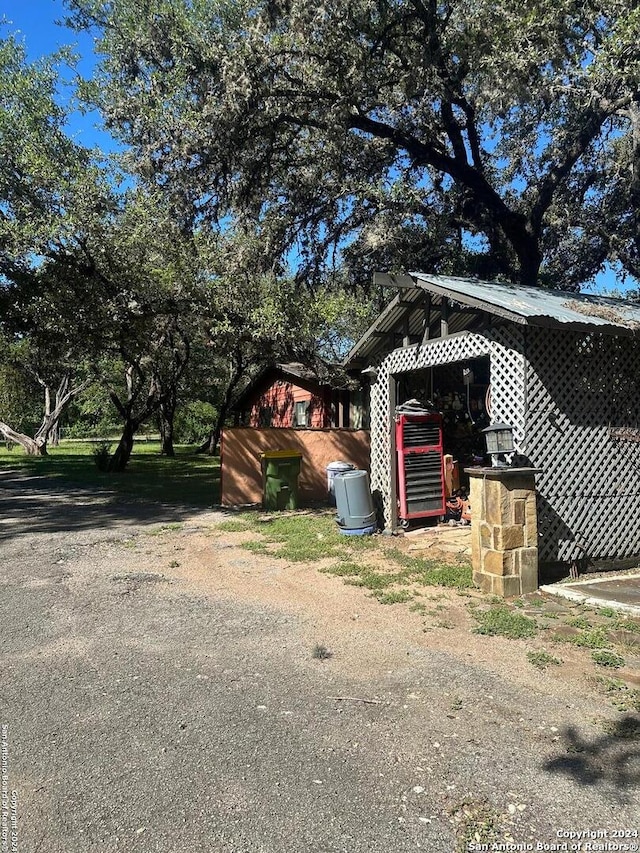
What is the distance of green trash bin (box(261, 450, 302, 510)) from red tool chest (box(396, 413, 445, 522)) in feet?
10.6

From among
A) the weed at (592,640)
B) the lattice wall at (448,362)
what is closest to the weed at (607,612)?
the weed at (592,640)

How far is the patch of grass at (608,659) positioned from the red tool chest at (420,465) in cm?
506

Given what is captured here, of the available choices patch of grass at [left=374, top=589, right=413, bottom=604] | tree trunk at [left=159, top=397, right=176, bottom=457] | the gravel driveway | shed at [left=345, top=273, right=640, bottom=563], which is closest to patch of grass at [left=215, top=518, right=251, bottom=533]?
the gravel driveway

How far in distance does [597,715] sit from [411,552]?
15.0 feet

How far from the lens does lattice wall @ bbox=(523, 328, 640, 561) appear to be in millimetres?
6469

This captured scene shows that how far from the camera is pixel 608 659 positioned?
14.2 feet

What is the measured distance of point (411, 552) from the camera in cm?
811

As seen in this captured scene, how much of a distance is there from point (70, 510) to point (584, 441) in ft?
31.7

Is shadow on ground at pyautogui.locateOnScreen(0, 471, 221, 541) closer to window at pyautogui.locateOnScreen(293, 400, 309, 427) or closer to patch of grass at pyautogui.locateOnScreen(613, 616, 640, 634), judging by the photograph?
window at pyautogui.locateOnScreen(293, 400, 309, 427)

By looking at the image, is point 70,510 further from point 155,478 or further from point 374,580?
point 374,580

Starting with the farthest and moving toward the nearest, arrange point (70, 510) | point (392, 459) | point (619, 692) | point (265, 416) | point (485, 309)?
point (265, 416) → point (70, 510) → point (392, 459) → point (485, 309) → point (619, 692)

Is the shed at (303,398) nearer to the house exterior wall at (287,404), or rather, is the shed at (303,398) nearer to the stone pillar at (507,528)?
the house exterior wall at (287,404)

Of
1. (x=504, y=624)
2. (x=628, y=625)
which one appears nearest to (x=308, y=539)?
(x=504, y=624)

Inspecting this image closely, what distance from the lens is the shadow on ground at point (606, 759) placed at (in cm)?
288
